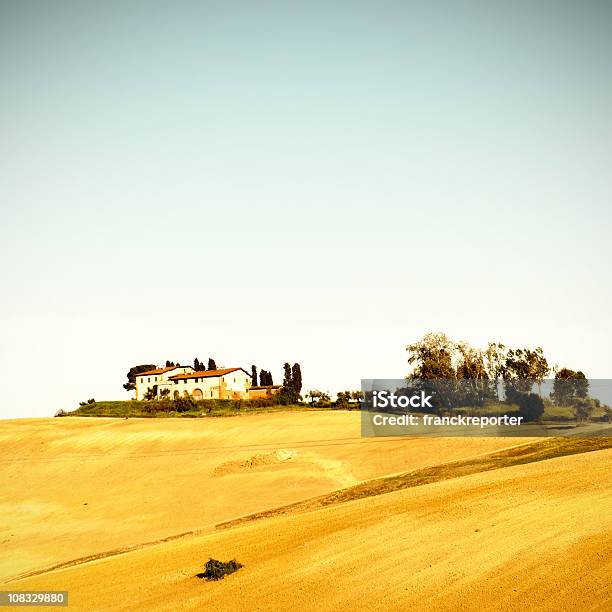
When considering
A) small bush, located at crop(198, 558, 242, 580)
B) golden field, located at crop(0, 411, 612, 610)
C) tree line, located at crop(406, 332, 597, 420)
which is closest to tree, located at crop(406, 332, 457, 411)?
tree line, located at crop(406, 332, 597, 420)

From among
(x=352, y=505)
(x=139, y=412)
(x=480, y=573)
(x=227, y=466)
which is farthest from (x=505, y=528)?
(x=139, y=412)

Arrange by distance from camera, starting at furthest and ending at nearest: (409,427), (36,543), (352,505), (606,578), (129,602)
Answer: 1. (409,427)
2. (36,543)
3. (352,505)
4. (129,602)
5. (606,578)

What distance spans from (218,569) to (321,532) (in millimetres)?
4225

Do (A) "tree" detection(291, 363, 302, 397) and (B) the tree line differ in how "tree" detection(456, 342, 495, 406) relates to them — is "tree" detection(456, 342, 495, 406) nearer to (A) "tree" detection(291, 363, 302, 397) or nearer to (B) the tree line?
(B) the tree line

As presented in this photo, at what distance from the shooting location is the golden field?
587 inches

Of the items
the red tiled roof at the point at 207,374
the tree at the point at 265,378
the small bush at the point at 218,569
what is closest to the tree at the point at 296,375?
the tree at the point at 265,378

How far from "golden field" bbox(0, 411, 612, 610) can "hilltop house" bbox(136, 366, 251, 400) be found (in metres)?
Result: 58.0

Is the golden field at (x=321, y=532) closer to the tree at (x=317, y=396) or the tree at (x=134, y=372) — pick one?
the tree at (x=317, y=396)

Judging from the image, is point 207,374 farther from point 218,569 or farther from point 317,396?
point 218,569

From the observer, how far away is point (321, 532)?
66.6ft

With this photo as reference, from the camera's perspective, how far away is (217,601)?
15789 mm

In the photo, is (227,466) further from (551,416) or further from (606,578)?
(551,416)

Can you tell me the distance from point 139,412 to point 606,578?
242 feet

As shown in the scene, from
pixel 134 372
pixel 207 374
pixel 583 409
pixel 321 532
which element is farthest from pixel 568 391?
pixel 134 372
